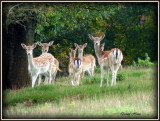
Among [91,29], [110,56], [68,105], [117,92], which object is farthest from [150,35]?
[68,105]

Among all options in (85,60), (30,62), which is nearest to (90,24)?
(85,60)

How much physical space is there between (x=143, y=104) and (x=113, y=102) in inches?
28.0

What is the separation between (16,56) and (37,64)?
3.11 ft

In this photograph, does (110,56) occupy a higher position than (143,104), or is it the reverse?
(110,56)

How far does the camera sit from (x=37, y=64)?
584 inches

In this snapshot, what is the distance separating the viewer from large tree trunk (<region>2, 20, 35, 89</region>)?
15.2 meters

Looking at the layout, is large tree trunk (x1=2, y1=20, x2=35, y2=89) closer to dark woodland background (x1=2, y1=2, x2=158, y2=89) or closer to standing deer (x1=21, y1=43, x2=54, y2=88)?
dark woodland background (x1=2, y1=2, x2=158, y2=89)

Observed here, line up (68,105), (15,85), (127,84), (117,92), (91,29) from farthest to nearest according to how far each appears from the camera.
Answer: (91,29) < (15,85) < (127,84) < (117,92) < (68,105)

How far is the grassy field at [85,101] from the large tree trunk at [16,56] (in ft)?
5.93

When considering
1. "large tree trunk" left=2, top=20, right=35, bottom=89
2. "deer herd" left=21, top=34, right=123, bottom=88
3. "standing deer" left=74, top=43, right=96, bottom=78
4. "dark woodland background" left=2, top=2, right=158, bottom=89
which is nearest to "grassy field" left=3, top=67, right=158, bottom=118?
"deer herd" left=21, top=34, right=123, bottom=88

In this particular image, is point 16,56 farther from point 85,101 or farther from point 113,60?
point 85,101

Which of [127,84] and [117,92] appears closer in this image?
[117,92]

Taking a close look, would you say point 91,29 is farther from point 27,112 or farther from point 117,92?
point 27,112

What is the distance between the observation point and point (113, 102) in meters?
11.3
